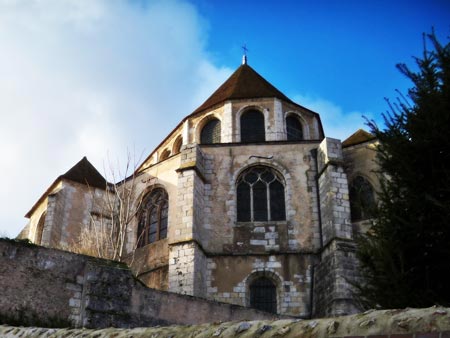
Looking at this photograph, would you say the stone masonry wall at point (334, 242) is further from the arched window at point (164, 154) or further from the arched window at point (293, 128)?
the arched window at point (164, 154)

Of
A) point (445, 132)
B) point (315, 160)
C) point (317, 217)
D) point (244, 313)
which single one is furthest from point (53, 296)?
point (315, 160)

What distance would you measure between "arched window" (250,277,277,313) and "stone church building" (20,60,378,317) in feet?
0.09

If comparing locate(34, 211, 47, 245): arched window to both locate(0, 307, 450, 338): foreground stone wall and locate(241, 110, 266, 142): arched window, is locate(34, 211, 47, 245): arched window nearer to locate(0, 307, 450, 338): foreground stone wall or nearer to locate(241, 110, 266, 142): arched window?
locate(241, 110, 266, 142): arched window

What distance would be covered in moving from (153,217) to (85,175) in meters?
4.06

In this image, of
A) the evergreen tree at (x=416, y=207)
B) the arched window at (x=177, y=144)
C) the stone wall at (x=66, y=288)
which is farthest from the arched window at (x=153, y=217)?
the evergreen tree at (x=416, y=207)

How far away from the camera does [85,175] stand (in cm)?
2127

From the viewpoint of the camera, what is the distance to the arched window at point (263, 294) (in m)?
16.0

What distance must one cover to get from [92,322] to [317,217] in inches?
355

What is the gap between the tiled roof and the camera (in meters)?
20.7

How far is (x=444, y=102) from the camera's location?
6.79 meters

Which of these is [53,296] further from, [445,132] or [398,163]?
[445,132]

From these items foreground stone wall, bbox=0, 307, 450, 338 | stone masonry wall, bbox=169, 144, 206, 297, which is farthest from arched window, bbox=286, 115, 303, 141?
foreground stone wall, bbox=0, 307, 450, 338

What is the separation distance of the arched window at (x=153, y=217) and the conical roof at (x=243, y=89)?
4.54 m

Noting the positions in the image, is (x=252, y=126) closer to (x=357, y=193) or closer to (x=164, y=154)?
(x=164, y=154)
